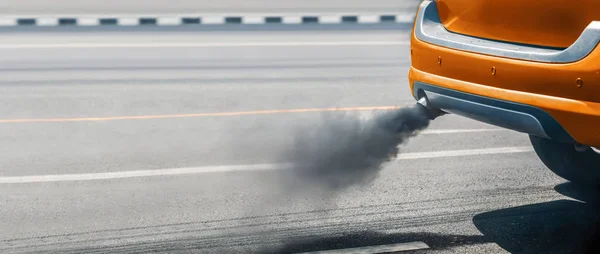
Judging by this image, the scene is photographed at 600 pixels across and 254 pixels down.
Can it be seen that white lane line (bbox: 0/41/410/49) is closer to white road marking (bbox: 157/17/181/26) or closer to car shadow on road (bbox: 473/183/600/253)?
white road marking (bbox: 157/17/181/26)

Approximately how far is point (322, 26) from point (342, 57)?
345cm

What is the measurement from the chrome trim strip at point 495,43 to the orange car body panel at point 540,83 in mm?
31

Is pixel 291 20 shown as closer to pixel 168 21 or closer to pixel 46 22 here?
pixel 168 21

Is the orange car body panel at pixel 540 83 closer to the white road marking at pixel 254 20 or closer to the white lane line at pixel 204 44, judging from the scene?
the white lane line at pixel 204 44

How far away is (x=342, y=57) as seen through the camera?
13.3m

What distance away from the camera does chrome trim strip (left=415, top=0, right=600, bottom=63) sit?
12.8ft

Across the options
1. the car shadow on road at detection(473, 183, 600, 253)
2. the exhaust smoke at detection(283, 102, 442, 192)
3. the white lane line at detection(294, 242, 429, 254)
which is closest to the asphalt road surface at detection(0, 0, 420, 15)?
the exhaust smoke at detection(283, 102, 442, 192)

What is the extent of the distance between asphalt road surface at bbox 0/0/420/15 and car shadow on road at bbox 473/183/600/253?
11.6m

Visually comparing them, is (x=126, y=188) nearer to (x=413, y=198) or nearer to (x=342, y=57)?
(x=413, y=198)

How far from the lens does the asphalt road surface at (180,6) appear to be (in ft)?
52.6

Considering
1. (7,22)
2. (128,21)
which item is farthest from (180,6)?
(7,22)

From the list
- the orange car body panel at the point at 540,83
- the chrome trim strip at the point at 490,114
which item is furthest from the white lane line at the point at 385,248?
the orange car body panel at the point at 540,83

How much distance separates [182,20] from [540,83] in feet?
42.9

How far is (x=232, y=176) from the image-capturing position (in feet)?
20.6
